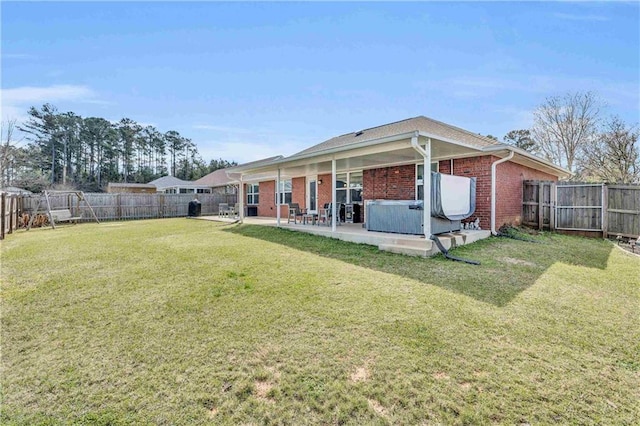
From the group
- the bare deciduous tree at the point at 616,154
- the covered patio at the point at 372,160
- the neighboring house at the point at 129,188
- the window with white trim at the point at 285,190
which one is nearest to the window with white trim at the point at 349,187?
the covered patio at the point at 372,160

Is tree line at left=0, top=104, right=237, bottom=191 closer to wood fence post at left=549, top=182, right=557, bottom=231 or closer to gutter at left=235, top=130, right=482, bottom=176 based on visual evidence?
gutter at left=235, top=130, right=482, bottom=176

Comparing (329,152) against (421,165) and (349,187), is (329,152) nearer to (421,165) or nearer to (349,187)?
(421,165)

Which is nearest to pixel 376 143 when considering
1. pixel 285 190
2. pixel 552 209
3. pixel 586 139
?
pixel 552 209

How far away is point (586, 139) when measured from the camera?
22.9 meters

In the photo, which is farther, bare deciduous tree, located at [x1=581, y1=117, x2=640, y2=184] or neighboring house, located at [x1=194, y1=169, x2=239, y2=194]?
neighboring house, located at [x1=194, y1=169, x2=239, y2=194]

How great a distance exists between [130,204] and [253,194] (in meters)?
7.91

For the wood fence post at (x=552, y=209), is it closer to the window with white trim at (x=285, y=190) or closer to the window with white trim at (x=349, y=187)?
the window with white trim at (x=349, y=187)

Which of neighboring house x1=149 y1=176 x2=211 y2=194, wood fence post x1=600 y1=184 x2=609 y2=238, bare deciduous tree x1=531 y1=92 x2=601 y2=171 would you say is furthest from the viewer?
neighboring house x1=149 y1=176 x2=211 y2=194

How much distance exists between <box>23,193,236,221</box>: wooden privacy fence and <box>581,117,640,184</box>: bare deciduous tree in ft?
83.3

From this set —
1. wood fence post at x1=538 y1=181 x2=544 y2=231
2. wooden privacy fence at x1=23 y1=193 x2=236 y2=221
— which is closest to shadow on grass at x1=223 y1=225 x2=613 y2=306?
wood fence post at x1=538 y1=181 x2=544 y2=231

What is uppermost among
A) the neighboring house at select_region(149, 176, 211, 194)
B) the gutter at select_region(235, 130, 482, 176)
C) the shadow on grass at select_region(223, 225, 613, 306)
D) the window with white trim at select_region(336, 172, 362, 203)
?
the neighboring house at select_region(149, 176, 211, 194)

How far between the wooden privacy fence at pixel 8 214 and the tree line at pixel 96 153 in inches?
713

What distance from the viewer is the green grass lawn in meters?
2.25

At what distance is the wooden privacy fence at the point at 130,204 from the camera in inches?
656
